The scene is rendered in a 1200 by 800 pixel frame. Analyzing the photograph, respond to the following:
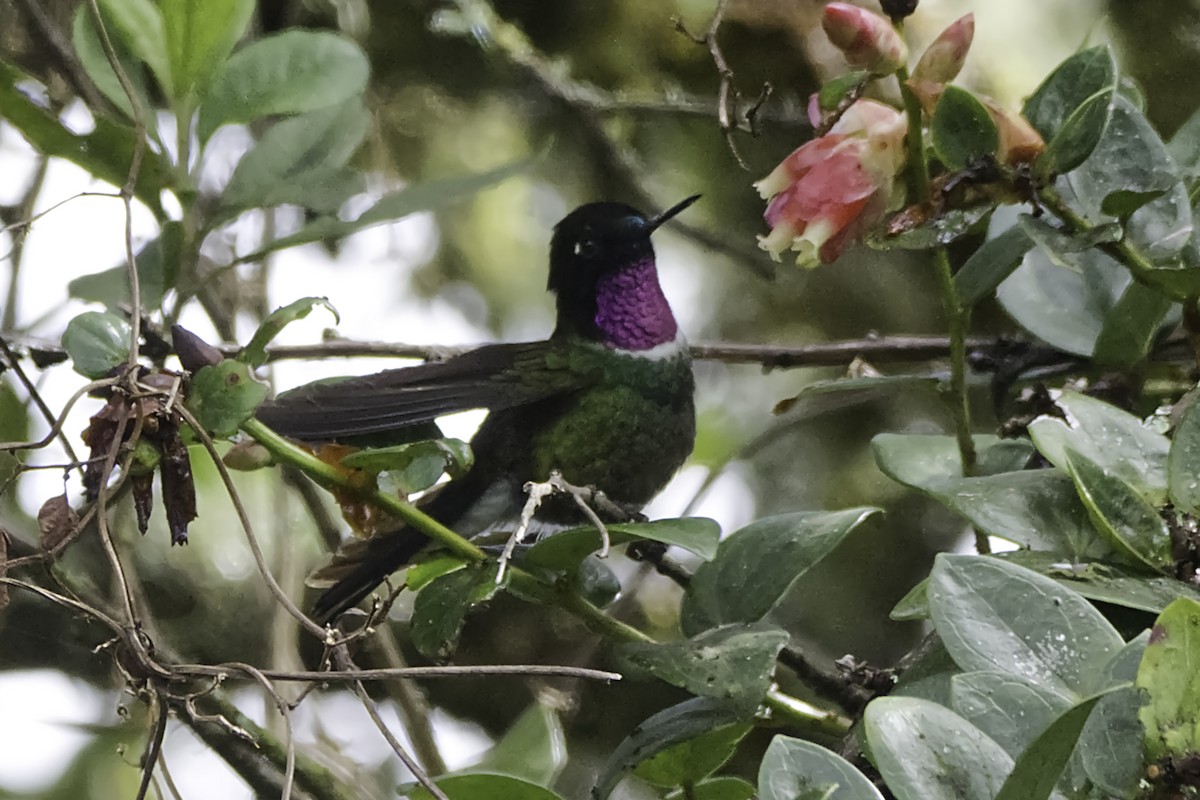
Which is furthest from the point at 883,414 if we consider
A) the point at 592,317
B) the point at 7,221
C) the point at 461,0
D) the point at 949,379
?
the point at 7,221

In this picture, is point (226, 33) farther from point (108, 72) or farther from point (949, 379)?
point (949, 379)

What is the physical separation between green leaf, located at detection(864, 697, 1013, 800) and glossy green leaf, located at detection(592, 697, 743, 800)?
15 centimetres

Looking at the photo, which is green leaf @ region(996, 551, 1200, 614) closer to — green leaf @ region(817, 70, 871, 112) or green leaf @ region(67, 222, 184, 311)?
green leaf @ region(817, 70, 871, 112)

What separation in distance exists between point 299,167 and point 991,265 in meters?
0.49

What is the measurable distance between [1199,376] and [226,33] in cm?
67

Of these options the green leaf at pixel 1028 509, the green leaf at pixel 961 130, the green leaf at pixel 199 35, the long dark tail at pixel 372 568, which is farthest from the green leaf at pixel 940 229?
the green leaf at pixel 199 35

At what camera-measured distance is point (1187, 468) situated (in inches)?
23.1

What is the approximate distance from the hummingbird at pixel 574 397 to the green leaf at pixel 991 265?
338mm

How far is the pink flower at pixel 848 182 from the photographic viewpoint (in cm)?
63

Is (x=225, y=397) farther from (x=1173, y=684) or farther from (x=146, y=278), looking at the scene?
(x=1173, y=684)

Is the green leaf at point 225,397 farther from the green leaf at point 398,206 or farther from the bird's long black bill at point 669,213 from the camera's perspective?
the bird's long black bill at point 669,213

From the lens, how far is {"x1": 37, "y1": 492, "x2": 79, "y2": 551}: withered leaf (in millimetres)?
620

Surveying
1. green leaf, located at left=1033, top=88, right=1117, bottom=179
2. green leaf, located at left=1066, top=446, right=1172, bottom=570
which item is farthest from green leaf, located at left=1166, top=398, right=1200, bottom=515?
green leaf, located at left=1033, top=88, right=1117, bottom=179

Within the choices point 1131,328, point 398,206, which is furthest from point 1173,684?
point 398,206
